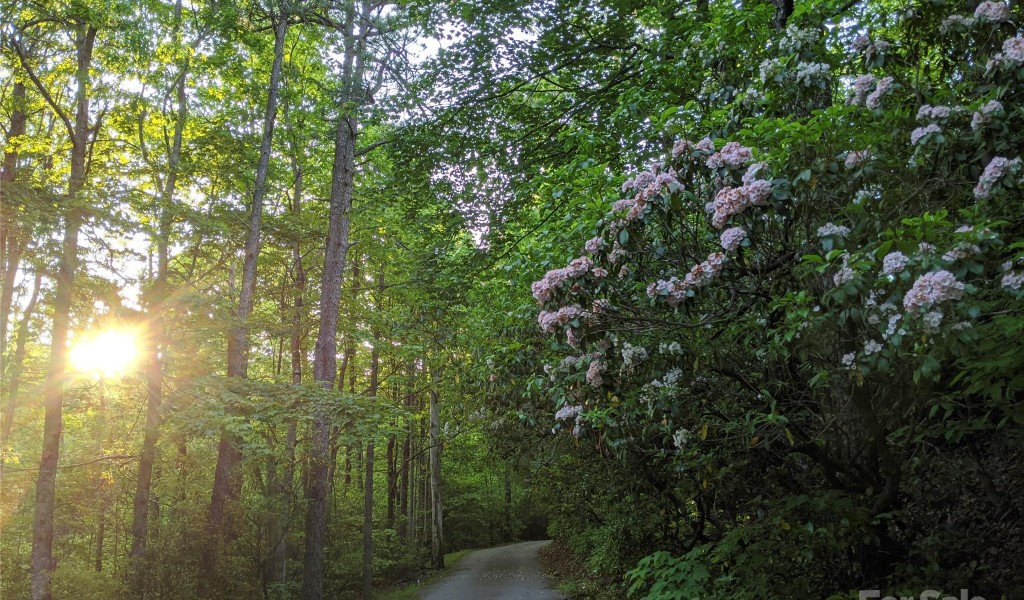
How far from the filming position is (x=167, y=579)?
11.6 metres

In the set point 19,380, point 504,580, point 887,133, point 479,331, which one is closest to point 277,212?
point 19,380

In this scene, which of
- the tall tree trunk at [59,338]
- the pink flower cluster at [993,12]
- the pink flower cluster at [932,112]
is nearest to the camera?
the pink flower cluster at [932,112]

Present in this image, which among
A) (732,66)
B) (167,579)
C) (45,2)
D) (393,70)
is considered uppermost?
(45,2)

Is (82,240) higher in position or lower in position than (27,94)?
lower

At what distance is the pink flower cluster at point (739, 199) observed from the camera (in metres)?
3.27

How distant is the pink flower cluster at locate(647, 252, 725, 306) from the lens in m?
3.53

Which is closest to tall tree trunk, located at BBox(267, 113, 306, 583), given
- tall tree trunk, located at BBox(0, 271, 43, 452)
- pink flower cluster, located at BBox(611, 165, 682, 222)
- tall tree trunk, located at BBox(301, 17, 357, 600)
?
tall tree trunk, located at BBox(301, 17, 357, 600)

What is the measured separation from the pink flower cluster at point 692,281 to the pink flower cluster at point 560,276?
1.63 ft

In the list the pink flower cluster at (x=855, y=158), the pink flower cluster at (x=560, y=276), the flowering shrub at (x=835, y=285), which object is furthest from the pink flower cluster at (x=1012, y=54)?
Answer: the pink flower cluster at (x=560, y=276)

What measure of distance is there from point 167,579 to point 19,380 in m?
4.76

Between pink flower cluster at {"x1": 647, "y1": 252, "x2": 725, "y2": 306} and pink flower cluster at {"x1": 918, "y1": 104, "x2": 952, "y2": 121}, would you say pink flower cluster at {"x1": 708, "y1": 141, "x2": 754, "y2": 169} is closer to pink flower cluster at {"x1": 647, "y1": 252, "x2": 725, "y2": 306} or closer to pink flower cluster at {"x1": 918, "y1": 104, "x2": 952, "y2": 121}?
pink flower cluster at {"x1": 647, "y1": 252, "x2": 725, "y2": 306}

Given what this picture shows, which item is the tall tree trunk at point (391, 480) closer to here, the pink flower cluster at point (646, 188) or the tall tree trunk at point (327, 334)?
the tall tree trunk at point (327, 334)

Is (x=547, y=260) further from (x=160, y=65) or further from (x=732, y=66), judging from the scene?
(x=160, y=65)

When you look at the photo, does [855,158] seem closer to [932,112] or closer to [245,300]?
[932,112]
